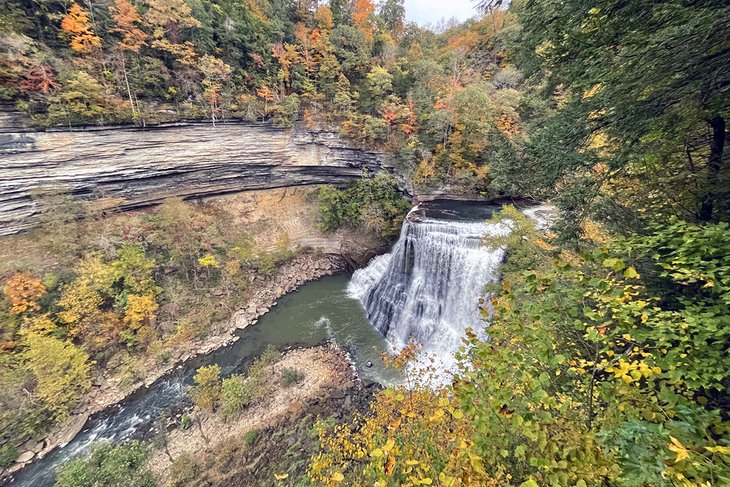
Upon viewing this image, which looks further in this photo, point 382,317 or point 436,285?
point 382,317

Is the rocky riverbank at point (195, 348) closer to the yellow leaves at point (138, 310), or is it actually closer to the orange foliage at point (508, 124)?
the yellow leaves at point (138, 310)

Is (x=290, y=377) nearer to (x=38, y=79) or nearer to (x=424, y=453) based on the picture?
(x=424, y=453)

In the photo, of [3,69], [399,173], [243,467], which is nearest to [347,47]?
[399,173]

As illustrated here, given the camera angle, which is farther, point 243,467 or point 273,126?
point 273,126

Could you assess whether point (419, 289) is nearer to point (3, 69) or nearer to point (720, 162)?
point (720, 162)

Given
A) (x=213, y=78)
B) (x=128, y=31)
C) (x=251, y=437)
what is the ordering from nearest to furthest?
(x=251, y=437), (x=128, y=31), (x=213, y=78)

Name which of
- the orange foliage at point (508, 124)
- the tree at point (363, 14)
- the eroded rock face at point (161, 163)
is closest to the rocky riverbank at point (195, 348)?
the eroded rock face at point (161, 163)

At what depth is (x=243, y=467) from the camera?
28.4ft

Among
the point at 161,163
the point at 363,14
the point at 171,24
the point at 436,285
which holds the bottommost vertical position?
the point at 436,285

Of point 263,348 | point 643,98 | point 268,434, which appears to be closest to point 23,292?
point 263,348

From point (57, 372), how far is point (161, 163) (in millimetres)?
11143

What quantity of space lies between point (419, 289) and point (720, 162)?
11.4 meters

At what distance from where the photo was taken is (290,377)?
38.0ft

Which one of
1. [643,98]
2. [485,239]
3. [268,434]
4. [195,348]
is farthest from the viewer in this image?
[195,348]
